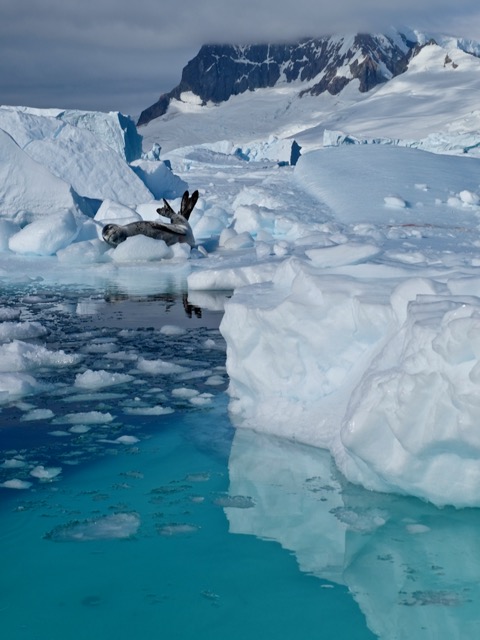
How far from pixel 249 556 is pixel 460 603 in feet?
2.43

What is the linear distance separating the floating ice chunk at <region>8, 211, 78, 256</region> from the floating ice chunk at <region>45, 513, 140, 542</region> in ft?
33.1

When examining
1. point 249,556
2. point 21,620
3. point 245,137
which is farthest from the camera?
point 245,137

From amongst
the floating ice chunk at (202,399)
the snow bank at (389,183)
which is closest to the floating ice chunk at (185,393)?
the floating ice chunk at (202,399)

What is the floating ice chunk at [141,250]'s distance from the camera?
1220 cm

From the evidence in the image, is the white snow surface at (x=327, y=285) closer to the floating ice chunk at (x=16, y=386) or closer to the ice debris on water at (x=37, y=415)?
the floating ice chunk at (x=16, y=386)

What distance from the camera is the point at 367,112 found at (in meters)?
69.9

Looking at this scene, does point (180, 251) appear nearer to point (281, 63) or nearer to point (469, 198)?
point (469, 198)

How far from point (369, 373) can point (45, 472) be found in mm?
1457

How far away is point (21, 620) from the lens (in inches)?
98.3

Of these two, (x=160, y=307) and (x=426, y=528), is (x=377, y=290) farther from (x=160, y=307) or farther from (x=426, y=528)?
(x=160, y=307)

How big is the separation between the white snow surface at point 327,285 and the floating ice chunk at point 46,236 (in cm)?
2

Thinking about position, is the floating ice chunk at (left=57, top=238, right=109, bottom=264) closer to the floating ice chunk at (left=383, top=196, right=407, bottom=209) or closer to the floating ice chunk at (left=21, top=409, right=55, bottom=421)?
the floating ice chunk at (left=383, top=196, right=407, bottom=209)

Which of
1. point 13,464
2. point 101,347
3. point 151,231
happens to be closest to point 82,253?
point 151,231

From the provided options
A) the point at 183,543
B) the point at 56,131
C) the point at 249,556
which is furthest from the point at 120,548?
the point at 56,131
